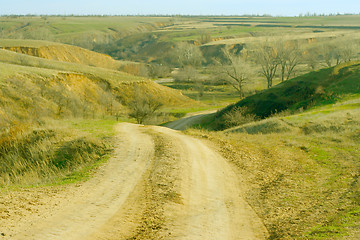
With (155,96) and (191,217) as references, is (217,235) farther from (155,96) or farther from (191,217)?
(155,96)

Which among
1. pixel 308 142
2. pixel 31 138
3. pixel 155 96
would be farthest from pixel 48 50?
pixel 308 142

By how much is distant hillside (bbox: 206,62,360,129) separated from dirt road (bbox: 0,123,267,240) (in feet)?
62.7

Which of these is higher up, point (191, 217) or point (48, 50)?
point (48, 50)

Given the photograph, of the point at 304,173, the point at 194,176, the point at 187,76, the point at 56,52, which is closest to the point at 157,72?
the point at 187,76

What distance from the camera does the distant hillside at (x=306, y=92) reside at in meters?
28.6

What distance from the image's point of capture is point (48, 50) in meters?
70.1

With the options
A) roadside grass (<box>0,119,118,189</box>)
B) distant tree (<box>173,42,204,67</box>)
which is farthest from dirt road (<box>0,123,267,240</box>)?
distant tree (<box>173,42,204,67</box>)

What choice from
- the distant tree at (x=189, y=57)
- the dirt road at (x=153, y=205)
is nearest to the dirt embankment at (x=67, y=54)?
the distant tree at (x=189, y=57)

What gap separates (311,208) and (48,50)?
70106mm

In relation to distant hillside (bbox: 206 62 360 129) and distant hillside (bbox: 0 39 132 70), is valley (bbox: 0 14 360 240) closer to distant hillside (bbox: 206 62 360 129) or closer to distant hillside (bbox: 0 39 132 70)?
distant hillside (bbox: 206 62 360 129)

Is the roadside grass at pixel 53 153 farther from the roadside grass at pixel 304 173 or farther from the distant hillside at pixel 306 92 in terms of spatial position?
the distant hillside at pixel 306 92

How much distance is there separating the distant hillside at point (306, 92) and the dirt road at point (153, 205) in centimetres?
1912

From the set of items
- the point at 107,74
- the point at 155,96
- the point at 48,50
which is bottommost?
the point at 155,96

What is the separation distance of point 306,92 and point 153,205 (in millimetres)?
26038
